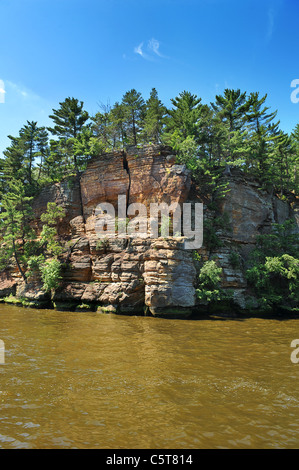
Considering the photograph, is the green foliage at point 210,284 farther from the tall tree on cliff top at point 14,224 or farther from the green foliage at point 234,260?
the tall tree on cliff top at point 14,224

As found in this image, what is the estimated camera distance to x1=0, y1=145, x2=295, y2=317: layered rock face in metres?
19.3

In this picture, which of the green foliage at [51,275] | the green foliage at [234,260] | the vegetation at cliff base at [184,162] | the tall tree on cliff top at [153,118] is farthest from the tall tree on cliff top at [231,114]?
the green foliage at [51,275]

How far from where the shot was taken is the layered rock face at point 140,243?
63.2 feet

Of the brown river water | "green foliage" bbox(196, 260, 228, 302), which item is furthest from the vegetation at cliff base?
the brown river water

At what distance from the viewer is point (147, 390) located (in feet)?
23.8

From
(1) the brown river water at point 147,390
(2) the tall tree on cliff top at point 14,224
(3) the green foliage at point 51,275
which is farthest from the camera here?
(2) the tall tree on cliff top at point 14,224

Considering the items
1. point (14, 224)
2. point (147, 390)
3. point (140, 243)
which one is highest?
point (14, 224)

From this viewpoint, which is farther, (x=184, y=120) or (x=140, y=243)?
(x=184, y=120)

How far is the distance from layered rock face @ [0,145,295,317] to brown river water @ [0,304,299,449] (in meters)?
5.79

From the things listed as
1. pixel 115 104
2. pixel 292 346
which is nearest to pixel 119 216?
pixel 292 346

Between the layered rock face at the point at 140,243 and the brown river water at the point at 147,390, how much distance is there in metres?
5.79

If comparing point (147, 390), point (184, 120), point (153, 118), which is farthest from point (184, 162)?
point (147, 390)

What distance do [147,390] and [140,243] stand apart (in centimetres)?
1429

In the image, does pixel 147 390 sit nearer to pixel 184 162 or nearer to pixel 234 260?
pixel 234 260
